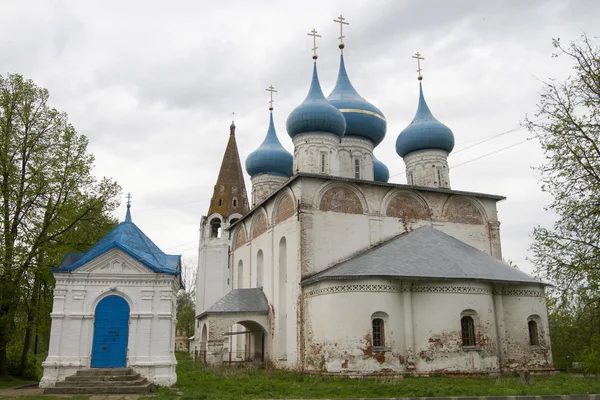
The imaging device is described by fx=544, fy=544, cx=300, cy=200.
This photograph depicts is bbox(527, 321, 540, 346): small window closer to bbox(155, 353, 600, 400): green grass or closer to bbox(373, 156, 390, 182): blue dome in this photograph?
bbox(155, 353, 600, 400): green grass

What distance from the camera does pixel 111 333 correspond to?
12.9m

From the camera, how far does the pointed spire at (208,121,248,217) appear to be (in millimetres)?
31531

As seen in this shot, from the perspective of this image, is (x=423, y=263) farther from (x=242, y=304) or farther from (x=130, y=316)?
(x=130, y=316)

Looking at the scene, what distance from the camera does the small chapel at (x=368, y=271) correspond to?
1568 cm

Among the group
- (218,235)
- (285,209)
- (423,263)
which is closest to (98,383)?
(285,209)

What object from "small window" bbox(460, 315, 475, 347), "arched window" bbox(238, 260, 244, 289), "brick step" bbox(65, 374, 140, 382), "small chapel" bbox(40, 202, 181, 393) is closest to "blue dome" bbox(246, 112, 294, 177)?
"arched window" bbox(238, 260, 244, 289)

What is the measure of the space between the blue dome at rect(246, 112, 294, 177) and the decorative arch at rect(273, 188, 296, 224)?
735 centimetres

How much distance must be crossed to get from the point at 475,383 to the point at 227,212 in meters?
19.9

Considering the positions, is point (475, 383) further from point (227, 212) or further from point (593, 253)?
point (227, 212)

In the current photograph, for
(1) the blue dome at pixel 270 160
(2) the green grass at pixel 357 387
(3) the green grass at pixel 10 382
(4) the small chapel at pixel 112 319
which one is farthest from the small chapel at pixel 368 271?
(3) the green grass at pixel 10 382

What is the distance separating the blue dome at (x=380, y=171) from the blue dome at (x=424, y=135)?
3.11m

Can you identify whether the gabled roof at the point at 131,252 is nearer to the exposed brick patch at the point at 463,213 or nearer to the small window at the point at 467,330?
the small window at the point at 467,330

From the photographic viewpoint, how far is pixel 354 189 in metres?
18.7

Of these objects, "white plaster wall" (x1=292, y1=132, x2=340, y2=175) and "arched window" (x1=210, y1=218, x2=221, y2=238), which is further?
"arched window" (x1=210, y1=218, x2=221, y2=238)
